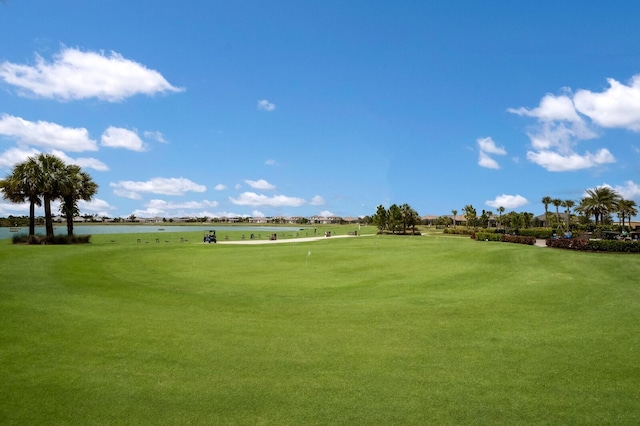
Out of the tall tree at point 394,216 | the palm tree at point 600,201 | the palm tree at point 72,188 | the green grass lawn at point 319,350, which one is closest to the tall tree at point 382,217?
the tall tree at point 394,216

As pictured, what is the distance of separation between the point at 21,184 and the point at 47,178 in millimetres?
2406

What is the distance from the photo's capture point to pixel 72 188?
156 feet

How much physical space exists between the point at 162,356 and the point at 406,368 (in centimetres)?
486

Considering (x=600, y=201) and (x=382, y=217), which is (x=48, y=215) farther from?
(x=600, y=201)

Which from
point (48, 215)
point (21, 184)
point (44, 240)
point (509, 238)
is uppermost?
point (21, 184)

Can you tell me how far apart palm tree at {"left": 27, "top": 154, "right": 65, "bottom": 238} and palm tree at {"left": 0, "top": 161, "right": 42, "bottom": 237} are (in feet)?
0.96

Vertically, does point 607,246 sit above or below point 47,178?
below

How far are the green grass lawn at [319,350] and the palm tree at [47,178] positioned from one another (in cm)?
3035

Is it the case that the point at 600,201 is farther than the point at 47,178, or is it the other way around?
the point at 600,201

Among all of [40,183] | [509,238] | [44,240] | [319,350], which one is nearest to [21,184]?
[40,183]

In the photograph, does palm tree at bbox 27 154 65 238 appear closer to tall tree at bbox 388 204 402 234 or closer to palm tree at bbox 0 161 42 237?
palm tree at bbox 0 161 42 237

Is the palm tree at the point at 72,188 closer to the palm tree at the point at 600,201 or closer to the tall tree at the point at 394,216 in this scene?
the tall tree at the point at 394,216

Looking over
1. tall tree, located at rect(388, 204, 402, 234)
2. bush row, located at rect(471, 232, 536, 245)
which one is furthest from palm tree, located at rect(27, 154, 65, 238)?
tall tree, located at rect(388, 204, 402, 234)

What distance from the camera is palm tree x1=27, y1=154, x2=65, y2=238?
44.7 metres
